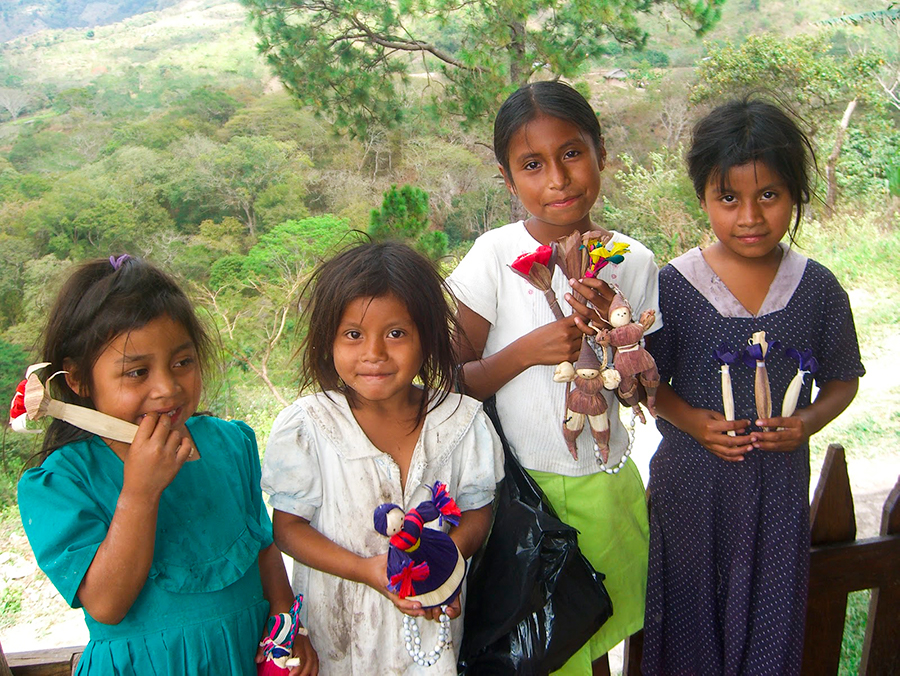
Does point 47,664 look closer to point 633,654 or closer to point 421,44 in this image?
point 633,654

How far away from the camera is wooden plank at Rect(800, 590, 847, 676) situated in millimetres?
1688

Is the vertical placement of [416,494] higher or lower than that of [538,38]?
lower

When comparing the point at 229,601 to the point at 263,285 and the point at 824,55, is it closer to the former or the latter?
the point at 263,285

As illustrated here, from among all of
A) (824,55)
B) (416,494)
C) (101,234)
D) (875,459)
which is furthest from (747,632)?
(824,55)

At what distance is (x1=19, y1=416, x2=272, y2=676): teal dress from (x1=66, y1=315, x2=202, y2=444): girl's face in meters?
0.10

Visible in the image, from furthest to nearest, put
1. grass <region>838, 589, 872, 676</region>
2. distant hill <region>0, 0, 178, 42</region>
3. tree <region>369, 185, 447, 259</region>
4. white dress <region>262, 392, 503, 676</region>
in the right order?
distant hill <region>0, 0, 178, 42</region>, tree <region>369, 185, 447, 259</region>, grass <region>838, 589, 872, 676</region>, white dress <region>262, 392, 503, 676</region>

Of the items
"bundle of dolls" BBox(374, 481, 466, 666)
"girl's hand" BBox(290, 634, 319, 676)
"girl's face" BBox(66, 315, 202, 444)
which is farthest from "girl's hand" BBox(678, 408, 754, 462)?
"girl's face" BBox(66, 315, 202, 444)

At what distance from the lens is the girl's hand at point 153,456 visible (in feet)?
3.34

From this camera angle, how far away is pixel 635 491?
1484 mm

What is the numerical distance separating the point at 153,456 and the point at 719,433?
1071mm

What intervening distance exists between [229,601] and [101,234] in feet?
34.3

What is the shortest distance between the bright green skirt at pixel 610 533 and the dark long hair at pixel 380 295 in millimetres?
313

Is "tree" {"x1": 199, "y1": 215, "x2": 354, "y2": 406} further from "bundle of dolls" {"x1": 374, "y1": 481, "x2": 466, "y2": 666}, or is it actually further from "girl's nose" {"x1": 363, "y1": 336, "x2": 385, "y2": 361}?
"bundle of dolls" {"x1": 374, "y1": 481, "x2": 466, "y2": 666}

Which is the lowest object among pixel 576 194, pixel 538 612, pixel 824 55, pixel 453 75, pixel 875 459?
pixel 875 459
